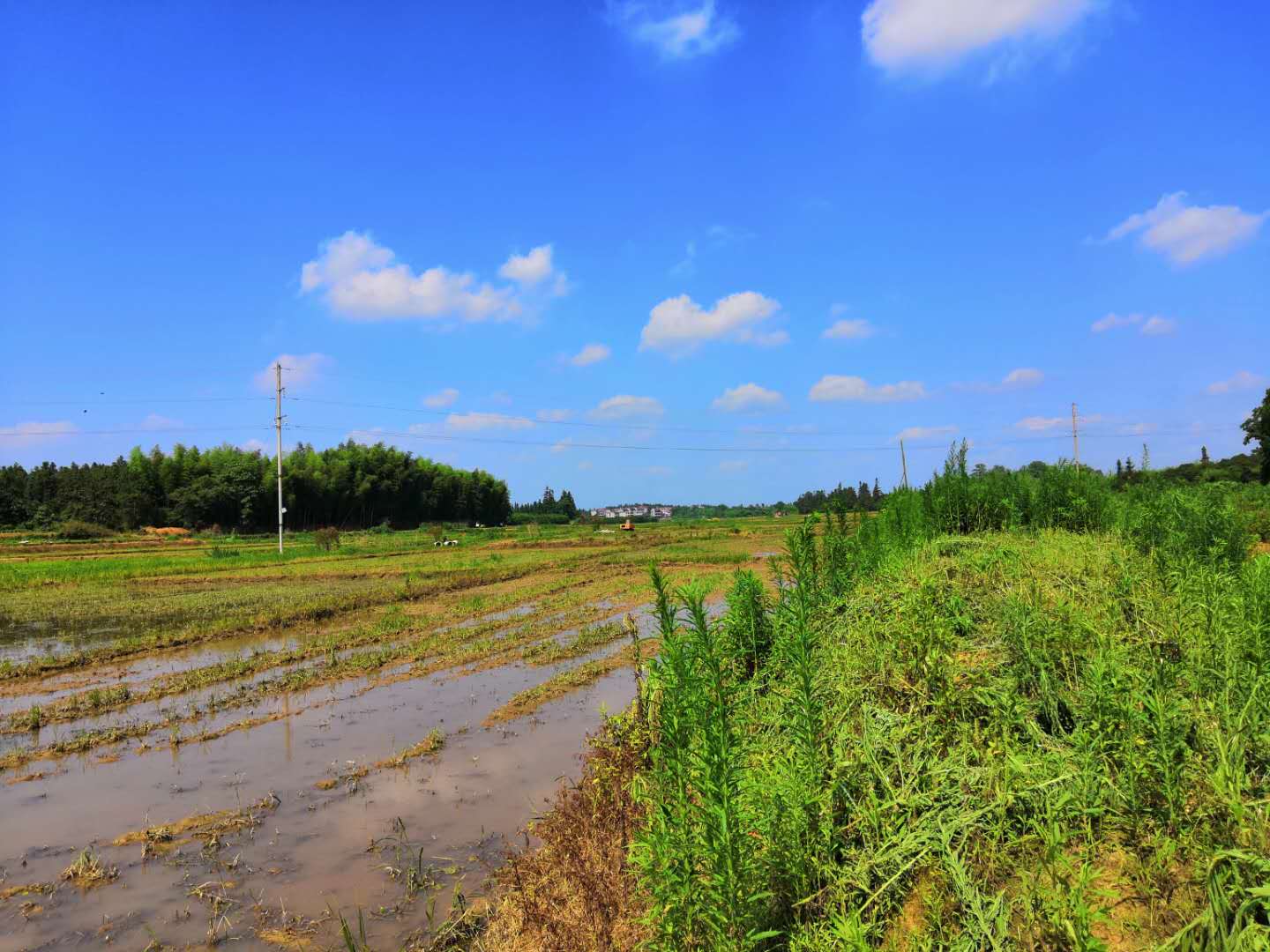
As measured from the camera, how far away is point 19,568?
26453mm

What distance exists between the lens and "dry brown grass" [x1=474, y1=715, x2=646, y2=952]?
3566mm

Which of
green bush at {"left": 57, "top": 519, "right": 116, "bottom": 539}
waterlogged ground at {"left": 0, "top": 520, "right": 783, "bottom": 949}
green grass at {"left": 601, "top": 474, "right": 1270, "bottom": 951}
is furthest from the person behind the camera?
green bush at {"left": 57, "top": 519, "right": 116, "bottom": 539}

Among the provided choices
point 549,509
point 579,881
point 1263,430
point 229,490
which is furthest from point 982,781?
point 549,509

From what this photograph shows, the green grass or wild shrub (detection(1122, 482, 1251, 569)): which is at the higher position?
wild shrub (detection(1122, 482, 1251, 569))

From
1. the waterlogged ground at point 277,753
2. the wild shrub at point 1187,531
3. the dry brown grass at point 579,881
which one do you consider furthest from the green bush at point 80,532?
the wild shrub at point 1187,531

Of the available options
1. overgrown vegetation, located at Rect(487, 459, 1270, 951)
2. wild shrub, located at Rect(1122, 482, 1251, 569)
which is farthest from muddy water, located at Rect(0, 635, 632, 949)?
wild shrub, located at Rect(1122, 482, 1251, 569)

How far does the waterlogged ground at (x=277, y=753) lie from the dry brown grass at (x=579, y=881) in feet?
1.50

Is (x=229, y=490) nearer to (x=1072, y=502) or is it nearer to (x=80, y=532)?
(x=80, y=532)

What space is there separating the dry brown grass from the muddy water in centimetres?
48

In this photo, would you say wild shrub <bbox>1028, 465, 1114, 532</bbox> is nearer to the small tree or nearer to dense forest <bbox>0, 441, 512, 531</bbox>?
the small tree

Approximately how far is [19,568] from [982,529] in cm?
3284

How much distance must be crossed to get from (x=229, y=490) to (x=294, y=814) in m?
55.3

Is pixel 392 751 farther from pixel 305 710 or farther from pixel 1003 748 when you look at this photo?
pixel 1003 748

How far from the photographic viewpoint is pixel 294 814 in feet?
19.2
